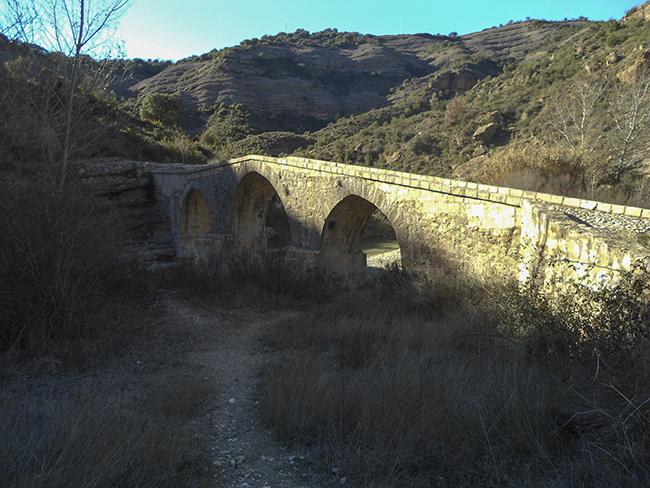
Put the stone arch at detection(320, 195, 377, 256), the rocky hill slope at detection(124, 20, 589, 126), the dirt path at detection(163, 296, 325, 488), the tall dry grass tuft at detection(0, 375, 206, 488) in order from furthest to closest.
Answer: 1. the rocky hill slope at detection(124, 20, 589, 126)
2. the stone arch at detection(320, 195, 377, 256)
3. the dirt path at detection(163, 296, 325, 488)
4. the tall dry grass tuft at detection(0, 375, 206, 488)

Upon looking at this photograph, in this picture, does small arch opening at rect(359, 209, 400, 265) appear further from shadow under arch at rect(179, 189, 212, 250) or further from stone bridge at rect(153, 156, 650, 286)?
stone bridge at rect(153, 156, 650, 286)

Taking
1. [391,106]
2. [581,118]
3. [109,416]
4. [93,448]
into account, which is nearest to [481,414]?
[93,448]

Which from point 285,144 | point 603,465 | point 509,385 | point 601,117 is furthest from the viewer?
point 285,144

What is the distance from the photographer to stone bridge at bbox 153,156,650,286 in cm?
421

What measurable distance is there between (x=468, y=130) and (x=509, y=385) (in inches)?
1012

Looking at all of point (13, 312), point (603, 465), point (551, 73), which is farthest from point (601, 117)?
Answer: point (13, 312)

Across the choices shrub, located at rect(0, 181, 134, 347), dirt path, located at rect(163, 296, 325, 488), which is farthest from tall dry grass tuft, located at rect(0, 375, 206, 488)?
shrub, located at rect(0, 181, 134, 347)

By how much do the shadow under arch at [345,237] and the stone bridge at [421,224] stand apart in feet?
0.08

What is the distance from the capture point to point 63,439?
7.96ft

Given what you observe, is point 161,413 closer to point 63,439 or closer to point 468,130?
point 63,439

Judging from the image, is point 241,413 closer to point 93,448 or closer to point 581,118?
point 93,448

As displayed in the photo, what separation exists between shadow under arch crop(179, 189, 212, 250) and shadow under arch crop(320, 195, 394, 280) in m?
7.52

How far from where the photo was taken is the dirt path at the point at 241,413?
272 cm

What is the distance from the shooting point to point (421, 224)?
275 inches
